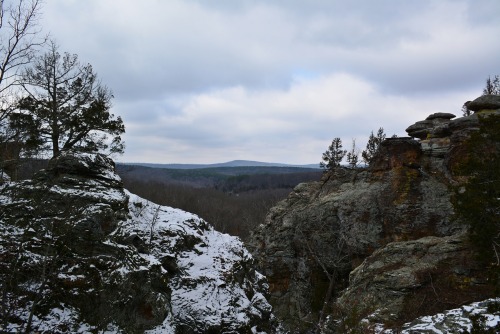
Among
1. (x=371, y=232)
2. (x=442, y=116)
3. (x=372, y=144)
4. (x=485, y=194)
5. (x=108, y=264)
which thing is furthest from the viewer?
(x=372, y=144)

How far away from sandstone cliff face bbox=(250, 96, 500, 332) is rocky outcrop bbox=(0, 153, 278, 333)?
4.46 meters

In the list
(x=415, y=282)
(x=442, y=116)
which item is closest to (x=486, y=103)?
(x=442, y=116)

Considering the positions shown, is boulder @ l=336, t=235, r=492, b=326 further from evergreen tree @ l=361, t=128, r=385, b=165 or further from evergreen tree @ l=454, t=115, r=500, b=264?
evergreen tree @ l=361, t=128, r=385, b=165

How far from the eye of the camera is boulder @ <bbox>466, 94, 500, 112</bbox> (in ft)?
65.6

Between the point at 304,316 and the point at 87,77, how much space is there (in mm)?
20680

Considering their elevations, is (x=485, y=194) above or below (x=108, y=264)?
Result: above

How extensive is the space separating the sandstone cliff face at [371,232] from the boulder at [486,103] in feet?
4.78

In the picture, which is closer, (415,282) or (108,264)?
(108,264)

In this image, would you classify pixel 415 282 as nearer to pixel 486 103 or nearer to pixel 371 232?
pixel 371 232

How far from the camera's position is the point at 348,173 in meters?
24.2

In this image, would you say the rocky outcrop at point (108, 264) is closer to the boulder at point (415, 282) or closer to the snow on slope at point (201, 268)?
the snow on slope at point (201, 268)

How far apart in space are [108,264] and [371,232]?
14.5 meters

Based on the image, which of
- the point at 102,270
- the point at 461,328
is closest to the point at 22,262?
the point at 102,270

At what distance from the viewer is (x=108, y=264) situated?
11.1 metres
